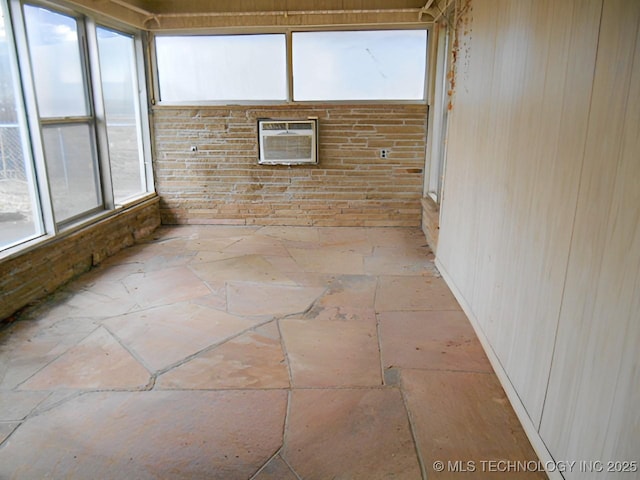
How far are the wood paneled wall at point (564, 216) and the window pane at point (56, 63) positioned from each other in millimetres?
3297

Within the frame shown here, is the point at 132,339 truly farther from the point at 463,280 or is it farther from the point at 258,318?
the point at 463,280

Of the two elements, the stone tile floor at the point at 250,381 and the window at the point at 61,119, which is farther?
the window at the point at 61,119

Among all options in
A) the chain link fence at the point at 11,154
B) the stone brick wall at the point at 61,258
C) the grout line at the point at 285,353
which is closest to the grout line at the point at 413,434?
the grout line at the point at 285,353

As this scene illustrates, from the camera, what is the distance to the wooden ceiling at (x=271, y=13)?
4.94 metres

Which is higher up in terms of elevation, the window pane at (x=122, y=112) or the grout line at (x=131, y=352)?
the window pane at (x=122, y=112)

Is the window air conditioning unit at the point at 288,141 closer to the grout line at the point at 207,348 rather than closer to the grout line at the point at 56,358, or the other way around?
the grout line at the point at 207,348

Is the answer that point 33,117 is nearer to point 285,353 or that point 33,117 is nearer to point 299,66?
point 285,353

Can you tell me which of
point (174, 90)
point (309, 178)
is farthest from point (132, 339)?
point (174, 90)

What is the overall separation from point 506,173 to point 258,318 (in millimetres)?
1853

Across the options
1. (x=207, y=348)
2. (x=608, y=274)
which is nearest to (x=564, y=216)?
(x=608, y=274)

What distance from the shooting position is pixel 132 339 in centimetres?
287

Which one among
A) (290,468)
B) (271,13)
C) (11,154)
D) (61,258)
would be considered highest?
(271,13)

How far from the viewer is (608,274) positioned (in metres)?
1.40

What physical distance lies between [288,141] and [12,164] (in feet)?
9.35
